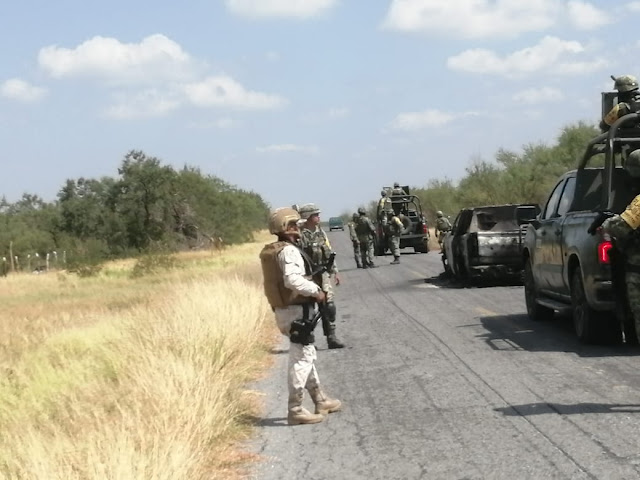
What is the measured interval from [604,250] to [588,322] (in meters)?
1.21

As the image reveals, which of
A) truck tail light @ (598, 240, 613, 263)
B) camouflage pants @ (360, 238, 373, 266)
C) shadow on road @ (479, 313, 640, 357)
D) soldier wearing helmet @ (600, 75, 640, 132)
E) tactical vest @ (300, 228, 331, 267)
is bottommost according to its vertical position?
shadow on road @ (479, 313, 640, 357)

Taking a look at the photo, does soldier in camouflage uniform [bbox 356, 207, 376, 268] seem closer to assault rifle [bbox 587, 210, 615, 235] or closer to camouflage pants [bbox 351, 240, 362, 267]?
camouflage pants [bbox 351, 240, 362, 267]

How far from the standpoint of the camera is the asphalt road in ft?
20.9

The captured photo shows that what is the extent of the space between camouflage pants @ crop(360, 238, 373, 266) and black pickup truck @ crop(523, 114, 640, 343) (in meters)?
16.9

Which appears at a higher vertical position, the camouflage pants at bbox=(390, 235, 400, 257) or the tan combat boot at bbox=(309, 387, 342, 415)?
the camouflage pants at bbox=(390, 235, 400, 257)

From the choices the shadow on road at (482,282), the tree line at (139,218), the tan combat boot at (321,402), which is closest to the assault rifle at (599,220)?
the tan combat boot at (321,402)

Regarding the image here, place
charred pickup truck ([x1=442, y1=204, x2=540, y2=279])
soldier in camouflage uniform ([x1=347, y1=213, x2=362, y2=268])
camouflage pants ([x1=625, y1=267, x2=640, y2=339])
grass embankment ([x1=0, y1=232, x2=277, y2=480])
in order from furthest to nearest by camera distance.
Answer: soldier in camouflage uniform ([x1=347, y1=213, x2=362, y2=268])
charred pickup truck ([x1=442, y1=204, x2=540, y2=279])
camouflage pants ([x1=625, y1=267, x2=640, y2=339])
grass embankment ([x1=0, y1=232, x2=277, y2=480])

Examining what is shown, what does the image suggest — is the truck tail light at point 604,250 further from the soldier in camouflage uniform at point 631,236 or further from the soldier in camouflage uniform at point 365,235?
the soldier in camouflage uniform at point 365,235

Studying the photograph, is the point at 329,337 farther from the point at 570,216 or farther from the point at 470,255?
the point at 470,255

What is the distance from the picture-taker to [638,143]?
37.3ft

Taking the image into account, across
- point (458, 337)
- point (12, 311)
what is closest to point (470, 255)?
point (458, 337)

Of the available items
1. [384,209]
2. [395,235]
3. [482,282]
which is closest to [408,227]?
[384,209]

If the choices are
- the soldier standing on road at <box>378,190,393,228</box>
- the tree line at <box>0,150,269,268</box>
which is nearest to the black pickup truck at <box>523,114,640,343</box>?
the soldier standing on road at <box>378,190,393,228</box>

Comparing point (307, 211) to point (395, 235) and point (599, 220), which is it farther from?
point (395, 235)
